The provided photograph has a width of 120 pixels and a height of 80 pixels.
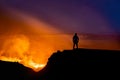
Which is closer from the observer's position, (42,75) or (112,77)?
(112,77)

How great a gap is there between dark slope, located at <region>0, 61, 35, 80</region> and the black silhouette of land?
15.1 m

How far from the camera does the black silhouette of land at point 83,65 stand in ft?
124

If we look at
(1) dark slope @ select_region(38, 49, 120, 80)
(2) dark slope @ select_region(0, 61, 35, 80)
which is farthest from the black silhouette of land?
(2) dark slope @ select_region(0, 61, 35, 80)

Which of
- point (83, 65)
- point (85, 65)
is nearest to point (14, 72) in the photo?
point (83, 65)

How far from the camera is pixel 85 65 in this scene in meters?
39.3

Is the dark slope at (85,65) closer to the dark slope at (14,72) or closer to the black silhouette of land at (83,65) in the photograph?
the black silhouette of land at (83,65)

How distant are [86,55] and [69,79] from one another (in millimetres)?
4810

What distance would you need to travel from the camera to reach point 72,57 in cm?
4088

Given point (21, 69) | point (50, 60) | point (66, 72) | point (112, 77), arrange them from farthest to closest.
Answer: point (21, 69) → point (50, 60) → point (66, 72) → point (112, 77)

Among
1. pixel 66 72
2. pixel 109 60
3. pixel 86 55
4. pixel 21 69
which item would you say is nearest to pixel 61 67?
pixel 66 72

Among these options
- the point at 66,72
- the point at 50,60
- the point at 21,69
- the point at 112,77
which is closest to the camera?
the point at 112,77

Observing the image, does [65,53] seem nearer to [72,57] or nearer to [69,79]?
[72,57]

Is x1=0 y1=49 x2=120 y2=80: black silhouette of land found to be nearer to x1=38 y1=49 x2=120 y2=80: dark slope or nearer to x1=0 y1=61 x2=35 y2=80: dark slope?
x1=38 y1=49 x2=120 y2=80: dark slope

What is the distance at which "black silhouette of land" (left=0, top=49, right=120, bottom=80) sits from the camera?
3788 centimetres
